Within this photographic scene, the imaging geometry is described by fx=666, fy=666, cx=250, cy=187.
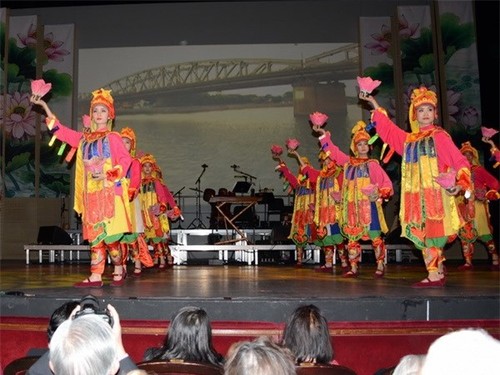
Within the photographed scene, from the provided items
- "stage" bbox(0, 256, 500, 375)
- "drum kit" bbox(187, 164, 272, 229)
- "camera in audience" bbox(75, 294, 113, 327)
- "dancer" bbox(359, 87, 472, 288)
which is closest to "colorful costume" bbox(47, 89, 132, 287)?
"stage" bbox(0, 256, 500, 375)

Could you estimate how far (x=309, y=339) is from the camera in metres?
2.74

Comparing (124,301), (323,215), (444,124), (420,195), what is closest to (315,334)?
(124,301)

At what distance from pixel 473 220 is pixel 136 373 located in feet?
25.7

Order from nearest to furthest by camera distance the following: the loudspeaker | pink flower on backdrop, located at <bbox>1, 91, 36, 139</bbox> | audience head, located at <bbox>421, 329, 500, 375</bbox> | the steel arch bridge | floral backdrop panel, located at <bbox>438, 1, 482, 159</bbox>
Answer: audience head, located at <bbox>421, 329, 500, 375</bbox>
the loudspeaker
floral backdrop panel, located at <bbox>438, 1, 482, 159</bbox>
pink flower on backdrop, located at <bbox>1, 91, 36, 139</bbox>
the steel arch bridge

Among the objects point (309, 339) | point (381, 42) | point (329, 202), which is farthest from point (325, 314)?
point (381, 42)

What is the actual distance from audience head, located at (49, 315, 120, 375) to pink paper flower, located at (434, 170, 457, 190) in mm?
4036

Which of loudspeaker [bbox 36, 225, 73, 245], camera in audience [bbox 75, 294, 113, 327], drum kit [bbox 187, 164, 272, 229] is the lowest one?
camera in audience [bbox 75, 294, 113, 327]

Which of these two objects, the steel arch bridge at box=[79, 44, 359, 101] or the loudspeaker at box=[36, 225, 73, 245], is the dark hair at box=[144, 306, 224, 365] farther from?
the steel arch bridge at box=[79, 44, 359, 101]

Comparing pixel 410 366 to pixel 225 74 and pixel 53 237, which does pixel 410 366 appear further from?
pixel 225 74

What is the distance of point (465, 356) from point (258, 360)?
1.92 ft

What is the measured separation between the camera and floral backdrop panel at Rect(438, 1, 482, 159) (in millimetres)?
12828

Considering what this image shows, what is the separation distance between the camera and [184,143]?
14609mm

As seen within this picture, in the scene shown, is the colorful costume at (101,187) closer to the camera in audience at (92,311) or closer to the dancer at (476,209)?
the camera in audience at (92,311)

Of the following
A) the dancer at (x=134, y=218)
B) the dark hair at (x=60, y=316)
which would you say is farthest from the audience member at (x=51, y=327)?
the dancer at (x=134, y=218)
